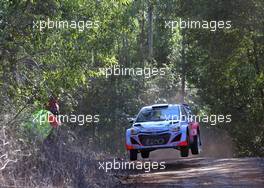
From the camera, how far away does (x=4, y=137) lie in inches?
389

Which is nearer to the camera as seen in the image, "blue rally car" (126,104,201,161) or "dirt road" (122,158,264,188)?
"dirt road" (122,158,264,188)

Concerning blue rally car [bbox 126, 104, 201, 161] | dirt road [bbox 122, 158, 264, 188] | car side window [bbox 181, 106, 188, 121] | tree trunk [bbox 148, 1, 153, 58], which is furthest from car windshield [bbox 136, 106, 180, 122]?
tree trunk [bbox 148, 1, 153, 58]

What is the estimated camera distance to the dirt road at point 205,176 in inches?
503

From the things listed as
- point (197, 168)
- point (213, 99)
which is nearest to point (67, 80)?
point (197, 168)

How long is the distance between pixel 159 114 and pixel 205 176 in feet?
11.8

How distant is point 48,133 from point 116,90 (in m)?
16.0

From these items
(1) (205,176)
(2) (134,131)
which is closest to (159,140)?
(2) (134,131)

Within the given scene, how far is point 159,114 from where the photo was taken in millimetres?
17281

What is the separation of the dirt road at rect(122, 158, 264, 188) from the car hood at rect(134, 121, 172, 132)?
48.9 inches

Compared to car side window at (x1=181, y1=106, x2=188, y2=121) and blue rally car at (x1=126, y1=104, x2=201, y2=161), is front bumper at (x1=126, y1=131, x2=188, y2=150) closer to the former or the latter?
blue rally car at (x1=126, y1=104, x2=201, y2=161)

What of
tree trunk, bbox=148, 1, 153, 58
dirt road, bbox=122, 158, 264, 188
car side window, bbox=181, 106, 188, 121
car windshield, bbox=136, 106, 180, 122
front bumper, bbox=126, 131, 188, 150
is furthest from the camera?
tree trunk, bbox=148, 1, 153, 58

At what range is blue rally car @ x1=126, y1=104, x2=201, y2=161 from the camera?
15.9 metres

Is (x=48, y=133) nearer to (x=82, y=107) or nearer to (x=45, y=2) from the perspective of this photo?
(x=45, y=2)

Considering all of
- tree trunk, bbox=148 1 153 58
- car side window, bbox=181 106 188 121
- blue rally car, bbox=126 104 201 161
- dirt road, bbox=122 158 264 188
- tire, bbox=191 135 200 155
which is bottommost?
dirt road, bbox=122 158 264 188
